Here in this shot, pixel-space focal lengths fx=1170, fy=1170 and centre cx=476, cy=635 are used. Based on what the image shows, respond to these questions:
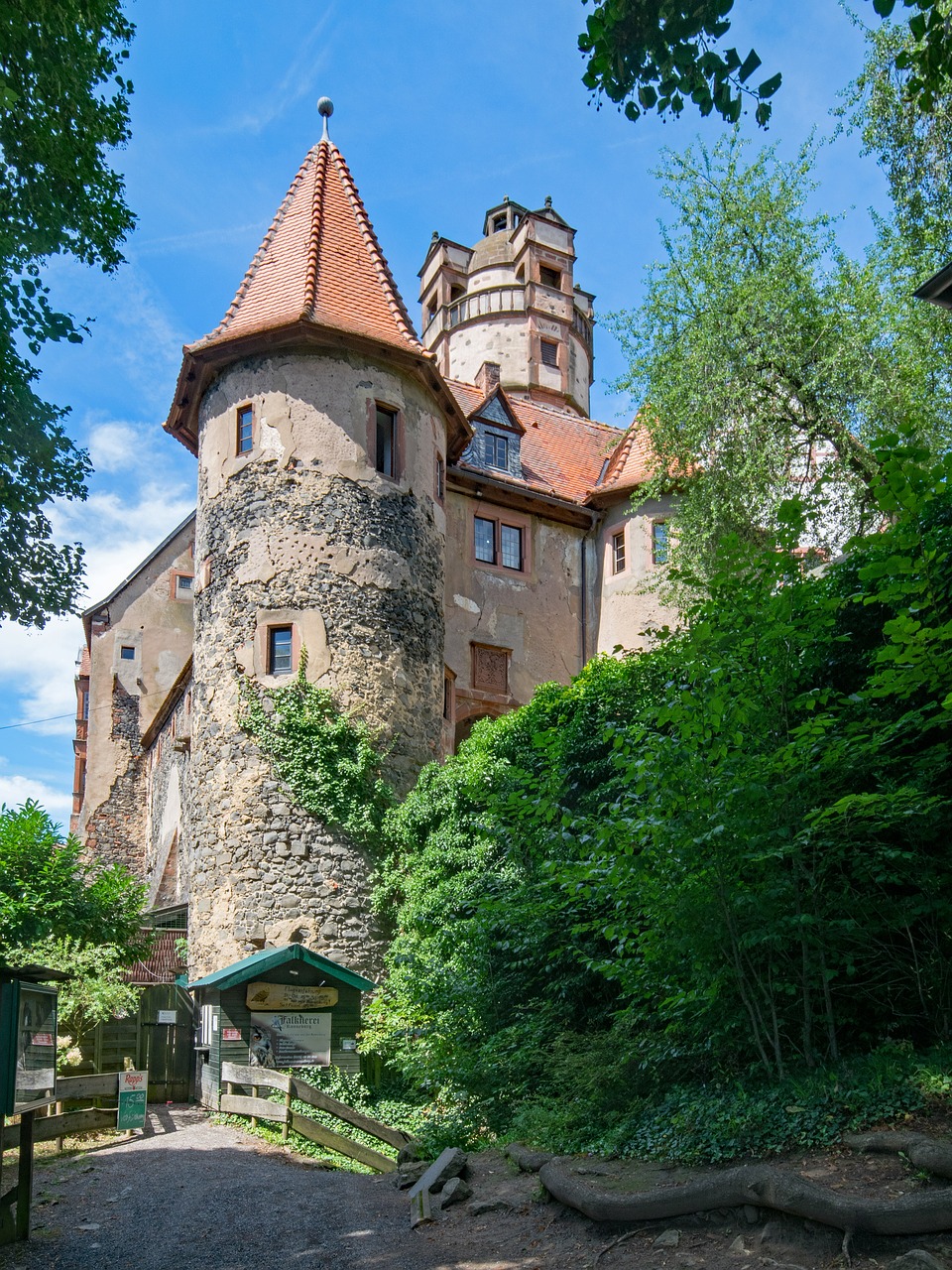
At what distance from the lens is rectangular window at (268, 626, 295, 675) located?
64.2 ft

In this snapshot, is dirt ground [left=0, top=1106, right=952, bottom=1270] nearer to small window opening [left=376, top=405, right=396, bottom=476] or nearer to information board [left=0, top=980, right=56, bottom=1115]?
information board [left=0, top=980, right=56, bottom=1115]

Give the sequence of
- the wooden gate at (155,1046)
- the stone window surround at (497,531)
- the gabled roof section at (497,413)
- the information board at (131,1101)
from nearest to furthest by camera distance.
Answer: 1. the information board at (131,1101)
2. the wooden gate at (155,1046)
3. the stone window surround at (497,531)
4. the gabled roof section at (497,413)

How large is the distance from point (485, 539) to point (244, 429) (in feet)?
20.4

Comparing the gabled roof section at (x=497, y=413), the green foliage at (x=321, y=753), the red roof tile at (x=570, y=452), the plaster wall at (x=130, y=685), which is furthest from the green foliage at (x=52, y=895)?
the plaster wall at (x=130, y=685)

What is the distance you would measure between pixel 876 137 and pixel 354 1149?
17.3m

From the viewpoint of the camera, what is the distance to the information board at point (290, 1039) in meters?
15.3

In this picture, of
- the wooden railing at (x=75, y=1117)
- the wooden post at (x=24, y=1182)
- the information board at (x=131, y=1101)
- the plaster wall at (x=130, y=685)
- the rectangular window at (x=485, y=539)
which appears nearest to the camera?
the wooden post at (x=24, y=1182)

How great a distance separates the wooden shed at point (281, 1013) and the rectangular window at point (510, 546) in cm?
1138

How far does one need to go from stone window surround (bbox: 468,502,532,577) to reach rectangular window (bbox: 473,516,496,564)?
0.21ft

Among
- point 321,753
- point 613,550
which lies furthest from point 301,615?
point 613,550

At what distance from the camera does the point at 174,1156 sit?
39.9 ft

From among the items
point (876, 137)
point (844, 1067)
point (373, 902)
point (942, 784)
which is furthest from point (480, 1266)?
point (876, 137)

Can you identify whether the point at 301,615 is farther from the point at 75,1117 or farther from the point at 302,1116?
the point at 75,1117

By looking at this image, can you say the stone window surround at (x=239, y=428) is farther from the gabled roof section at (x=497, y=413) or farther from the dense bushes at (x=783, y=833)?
the dense bushes at (x=783, y=833)
